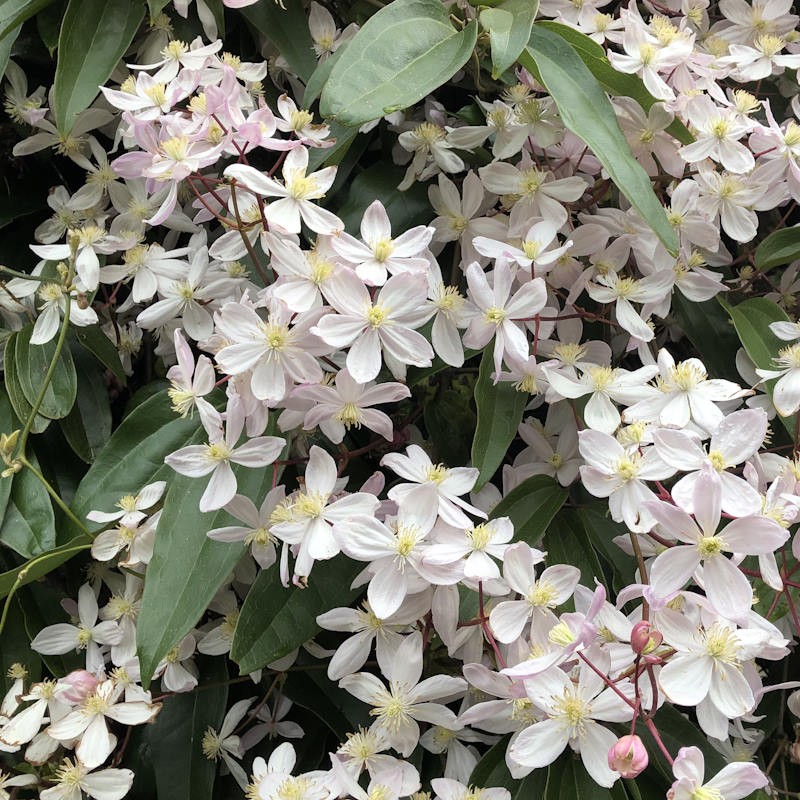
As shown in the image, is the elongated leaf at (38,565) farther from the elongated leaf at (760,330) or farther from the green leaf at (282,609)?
the elongated leaf at (760,330)

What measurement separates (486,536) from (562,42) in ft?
1.09

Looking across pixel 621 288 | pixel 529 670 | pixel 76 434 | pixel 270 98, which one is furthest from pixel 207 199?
pixel 529 670

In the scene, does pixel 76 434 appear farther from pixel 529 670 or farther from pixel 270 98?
pixel 529 670

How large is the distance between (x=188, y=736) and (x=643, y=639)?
39cm

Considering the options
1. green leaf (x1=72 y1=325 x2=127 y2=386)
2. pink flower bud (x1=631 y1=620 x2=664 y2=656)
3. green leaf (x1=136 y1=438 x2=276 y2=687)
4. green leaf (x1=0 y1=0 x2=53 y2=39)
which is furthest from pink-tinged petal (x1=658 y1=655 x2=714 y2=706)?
green leaf (x1=0 y1=0 x2=53 y2=39)

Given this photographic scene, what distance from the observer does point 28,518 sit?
26.2 inches

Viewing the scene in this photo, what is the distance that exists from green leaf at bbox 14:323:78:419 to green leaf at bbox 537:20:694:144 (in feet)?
1.50

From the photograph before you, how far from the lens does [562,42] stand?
1.90ft

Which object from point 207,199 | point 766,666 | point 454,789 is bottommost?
point 766,666

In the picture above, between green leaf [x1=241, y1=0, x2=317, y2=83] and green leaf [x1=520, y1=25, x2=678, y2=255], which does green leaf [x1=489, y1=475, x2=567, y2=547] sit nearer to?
green leaf [x1=520, y1=25, x2=678, y2=255]

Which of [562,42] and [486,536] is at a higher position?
[562,42]

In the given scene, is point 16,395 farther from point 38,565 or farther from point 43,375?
point 38,565

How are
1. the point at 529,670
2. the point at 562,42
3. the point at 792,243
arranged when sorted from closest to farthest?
the point at 529,670, the point at 562,42, the point at 792,243

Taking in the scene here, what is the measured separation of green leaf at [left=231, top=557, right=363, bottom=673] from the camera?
56 cm
